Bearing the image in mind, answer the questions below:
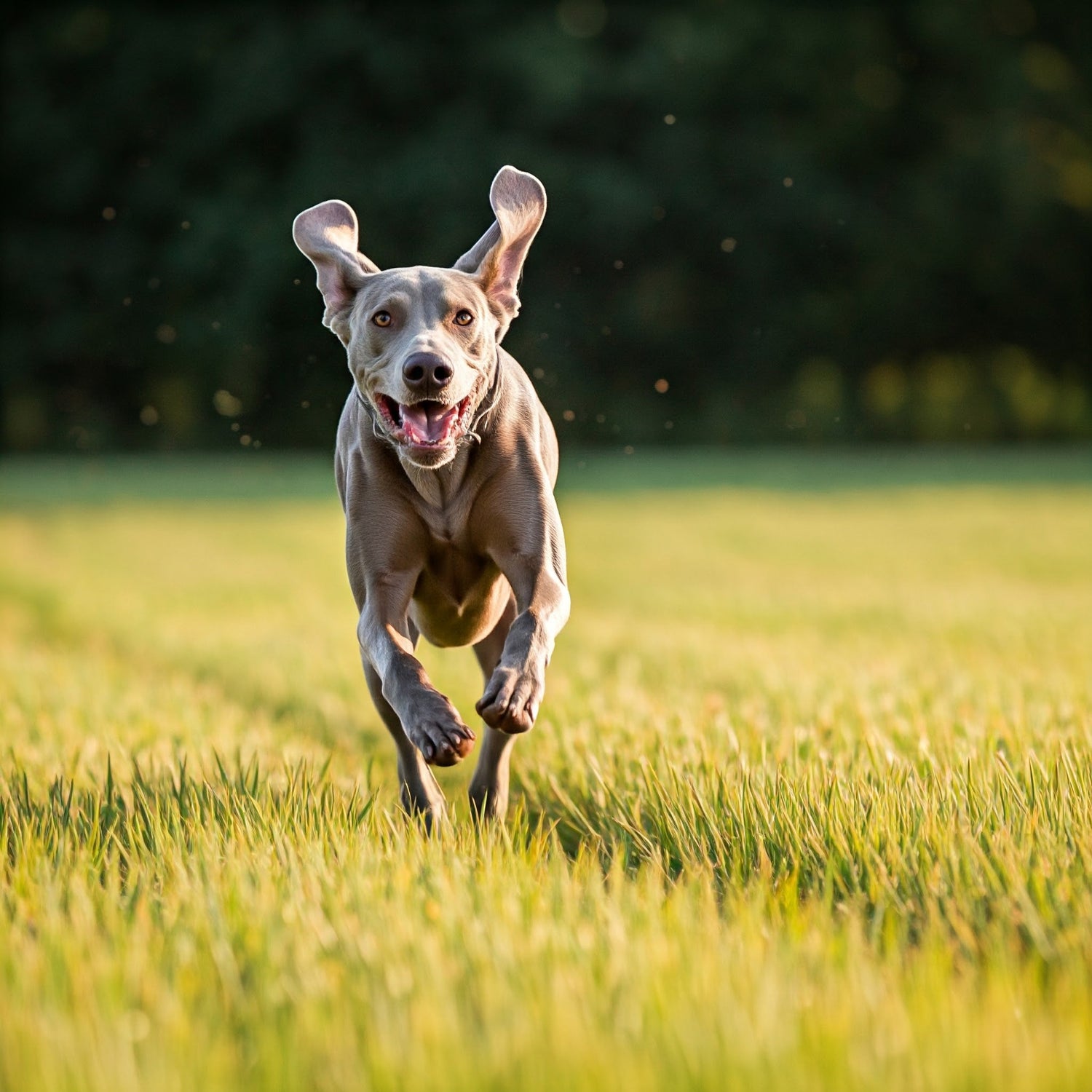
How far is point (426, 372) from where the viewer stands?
288cm

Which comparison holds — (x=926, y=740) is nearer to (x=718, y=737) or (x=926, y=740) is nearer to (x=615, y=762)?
(x=718, y=737)

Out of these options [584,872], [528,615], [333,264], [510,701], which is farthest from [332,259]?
[584,872]

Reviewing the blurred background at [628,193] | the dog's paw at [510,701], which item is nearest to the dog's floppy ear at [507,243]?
the dog's paw at [510,701]

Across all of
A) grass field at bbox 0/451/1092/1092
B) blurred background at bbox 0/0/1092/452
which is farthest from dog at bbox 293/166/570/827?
blurred background at bbox 0/0/1092/452

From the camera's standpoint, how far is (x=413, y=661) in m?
3.00

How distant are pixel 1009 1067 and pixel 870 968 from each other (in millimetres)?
403

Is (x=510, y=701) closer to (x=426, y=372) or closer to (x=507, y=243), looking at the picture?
(x=426, y=372)

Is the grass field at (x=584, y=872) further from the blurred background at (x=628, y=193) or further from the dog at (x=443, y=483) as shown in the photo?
the blurred background at (x=628, y=193)

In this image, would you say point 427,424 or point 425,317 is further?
point 425,317

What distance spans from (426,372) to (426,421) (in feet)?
0.42

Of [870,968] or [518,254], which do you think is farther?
[518,254]

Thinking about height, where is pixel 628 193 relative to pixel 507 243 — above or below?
above

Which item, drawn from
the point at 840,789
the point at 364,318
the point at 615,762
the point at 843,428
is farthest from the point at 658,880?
the point at 843,428

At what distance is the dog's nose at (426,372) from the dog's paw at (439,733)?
655mm
